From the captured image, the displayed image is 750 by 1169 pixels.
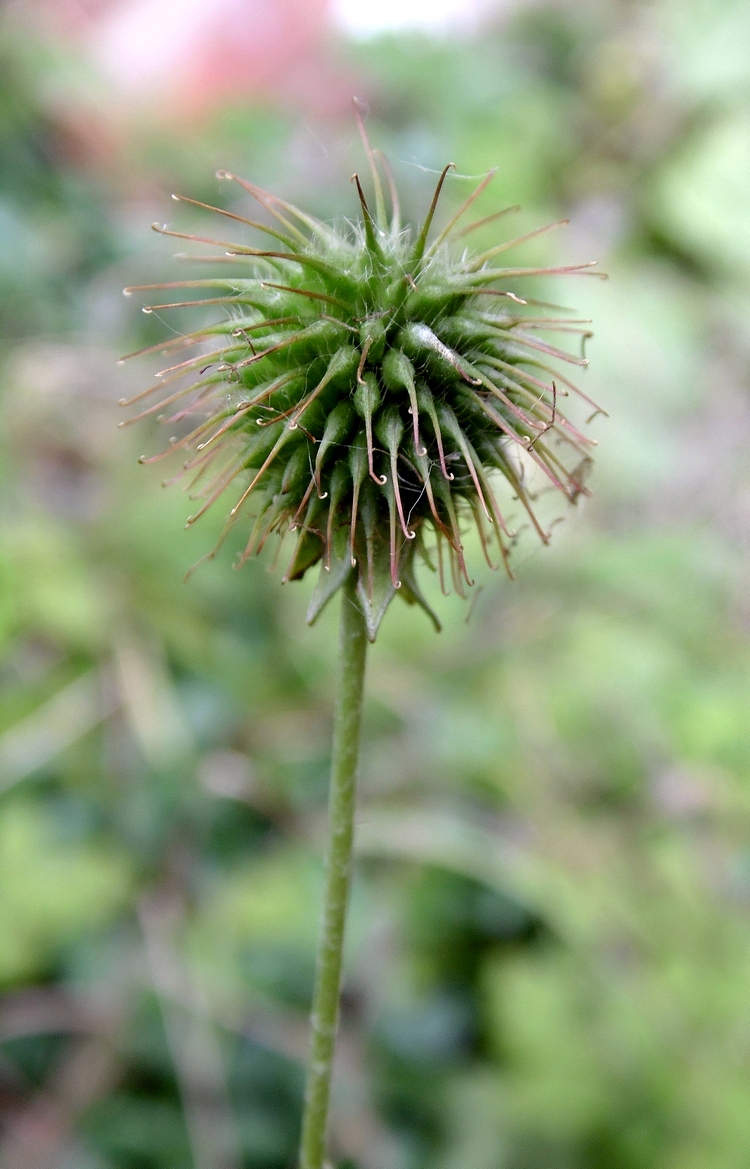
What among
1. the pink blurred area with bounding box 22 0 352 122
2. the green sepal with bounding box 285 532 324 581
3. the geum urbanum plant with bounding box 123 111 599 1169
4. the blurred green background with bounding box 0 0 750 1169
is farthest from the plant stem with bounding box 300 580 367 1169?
the pink blurred area with bounding box 22 0 352 122

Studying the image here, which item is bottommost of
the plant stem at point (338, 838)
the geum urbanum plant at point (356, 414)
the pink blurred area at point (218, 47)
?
the plant stem at point (338, 838)

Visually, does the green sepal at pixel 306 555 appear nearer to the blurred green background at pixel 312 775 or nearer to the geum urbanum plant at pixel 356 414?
the geum urbanum plant at pixel 356 414

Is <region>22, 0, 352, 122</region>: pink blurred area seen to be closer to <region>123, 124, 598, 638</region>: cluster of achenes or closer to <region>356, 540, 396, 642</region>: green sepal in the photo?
<region>123, 124, 598, 638</region>: cluster of achenes

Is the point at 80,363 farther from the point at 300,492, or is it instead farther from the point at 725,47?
the point at 725,47

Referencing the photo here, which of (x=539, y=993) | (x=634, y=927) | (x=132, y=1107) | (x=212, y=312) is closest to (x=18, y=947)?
(x=132, y=1107)

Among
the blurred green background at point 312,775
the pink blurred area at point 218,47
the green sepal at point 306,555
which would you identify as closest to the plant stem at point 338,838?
the green sepal at point 306,555

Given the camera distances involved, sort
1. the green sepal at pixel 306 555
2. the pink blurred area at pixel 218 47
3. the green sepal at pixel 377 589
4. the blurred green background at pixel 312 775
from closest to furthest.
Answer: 1. the green sepal at pixel 377 589
2. the green sepal at pixel 306 555
3. the blurred green background at pixel 312 775
4. the pink blurred area at pixel 218 47
